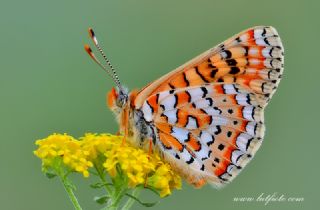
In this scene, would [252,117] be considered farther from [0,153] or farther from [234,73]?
[0,153]

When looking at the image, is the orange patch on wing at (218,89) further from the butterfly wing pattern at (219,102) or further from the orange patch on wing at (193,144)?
the orange patch on wing at (193,144)

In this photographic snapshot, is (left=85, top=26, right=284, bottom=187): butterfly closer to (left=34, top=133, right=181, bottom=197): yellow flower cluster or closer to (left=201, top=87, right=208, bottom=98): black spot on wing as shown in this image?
(left=201, top=87, right=208, bottom=98): black spot on wing

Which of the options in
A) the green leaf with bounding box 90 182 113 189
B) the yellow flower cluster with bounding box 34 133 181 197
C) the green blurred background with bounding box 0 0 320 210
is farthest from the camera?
the green blurred background with bounding box 0 0 320 210

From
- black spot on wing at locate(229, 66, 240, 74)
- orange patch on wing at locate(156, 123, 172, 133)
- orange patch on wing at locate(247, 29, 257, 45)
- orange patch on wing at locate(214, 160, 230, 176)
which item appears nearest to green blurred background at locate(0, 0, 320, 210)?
orange patch on wing at locate(156, 123, 172, 133)

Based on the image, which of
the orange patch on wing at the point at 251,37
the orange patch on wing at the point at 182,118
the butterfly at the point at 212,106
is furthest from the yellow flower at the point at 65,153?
the orange patch on wing at the point at 251,37

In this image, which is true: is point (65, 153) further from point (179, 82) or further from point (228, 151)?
point (228, 151)

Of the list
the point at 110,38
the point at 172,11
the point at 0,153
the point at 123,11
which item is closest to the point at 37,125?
the point at 0,153

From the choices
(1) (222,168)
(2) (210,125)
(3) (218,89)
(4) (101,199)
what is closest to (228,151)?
(1) (222,168)
